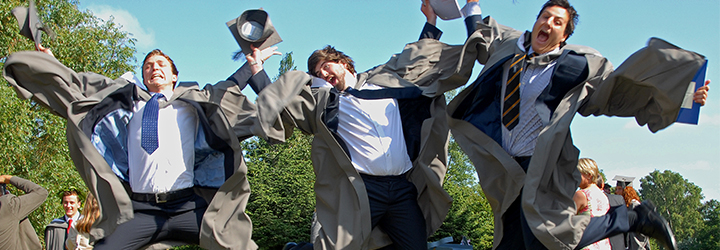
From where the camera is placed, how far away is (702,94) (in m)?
3.06

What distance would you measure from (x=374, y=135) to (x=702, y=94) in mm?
2014

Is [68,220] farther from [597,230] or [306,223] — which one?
[306,223]

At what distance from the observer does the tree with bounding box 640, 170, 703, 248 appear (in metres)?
66.5

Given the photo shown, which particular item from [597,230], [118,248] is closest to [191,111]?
[118,248]

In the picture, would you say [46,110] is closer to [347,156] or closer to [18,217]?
[18,217]

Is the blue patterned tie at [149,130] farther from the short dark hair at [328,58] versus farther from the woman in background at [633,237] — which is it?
the woman in background at [633,237]

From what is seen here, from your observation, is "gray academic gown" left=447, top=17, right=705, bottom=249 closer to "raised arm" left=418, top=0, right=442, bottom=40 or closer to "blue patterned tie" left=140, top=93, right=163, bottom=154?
"raised arm" left=418, top=0, right=442, bottom=40

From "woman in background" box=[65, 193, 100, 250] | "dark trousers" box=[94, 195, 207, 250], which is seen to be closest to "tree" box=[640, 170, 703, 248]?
"woman in background" box=[65, 193, 100, 250]

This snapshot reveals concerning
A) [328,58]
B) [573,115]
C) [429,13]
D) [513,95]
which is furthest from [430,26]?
[573,115]

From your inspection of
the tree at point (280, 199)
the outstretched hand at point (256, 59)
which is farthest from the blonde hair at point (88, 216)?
the tree at point (280, 199)

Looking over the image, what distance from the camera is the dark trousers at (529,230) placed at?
3.33 meters

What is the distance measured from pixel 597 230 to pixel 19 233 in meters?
6.85

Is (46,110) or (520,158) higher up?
(46,110)

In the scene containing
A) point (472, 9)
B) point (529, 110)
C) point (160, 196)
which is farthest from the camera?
point (472, 9)
